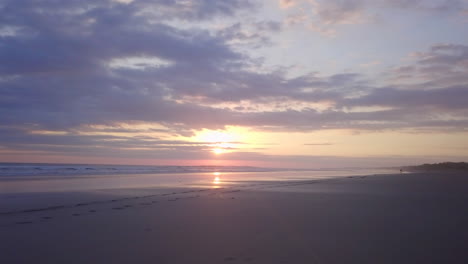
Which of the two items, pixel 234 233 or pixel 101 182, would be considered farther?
pixel 101 182

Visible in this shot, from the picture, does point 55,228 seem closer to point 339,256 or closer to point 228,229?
point 228,229

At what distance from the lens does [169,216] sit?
996 centimetres

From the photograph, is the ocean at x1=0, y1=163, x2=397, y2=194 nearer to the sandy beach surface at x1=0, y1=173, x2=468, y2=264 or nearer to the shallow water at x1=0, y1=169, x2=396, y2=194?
the shallow water at x1=0, y1=169, x2=396, y2=194

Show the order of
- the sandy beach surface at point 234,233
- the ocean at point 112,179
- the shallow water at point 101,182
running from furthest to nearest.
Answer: the ocean at point 112,179
the shallow water at point 101,182
the sandy beach surface at point 234,233

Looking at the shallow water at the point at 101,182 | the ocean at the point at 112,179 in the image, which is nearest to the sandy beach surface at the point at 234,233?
the shallow water at the point at 101,182

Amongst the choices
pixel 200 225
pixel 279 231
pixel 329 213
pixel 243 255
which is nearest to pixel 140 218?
pixel 200 225

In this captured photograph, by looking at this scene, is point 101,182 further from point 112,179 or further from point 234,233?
point 234,233

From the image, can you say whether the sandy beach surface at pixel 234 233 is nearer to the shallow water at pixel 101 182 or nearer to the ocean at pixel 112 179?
the shallow water at pixel 101 182

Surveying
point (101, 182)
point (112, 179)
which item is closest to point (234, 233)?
point (101, 182)

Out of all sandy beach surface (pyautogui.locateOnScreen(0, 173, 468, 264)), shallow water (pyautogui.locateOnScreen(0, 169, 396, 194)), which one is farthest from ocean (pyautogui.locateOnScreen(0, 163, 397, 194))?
sandy beach surface (pyautogui.locateOnScreen(0, 173, 468, 264))

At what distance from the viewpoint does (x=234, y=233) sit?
7.69m

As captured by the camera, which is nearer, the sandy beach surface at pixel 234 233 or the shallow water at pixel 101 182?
the sandy beach surface at pixel 234 233

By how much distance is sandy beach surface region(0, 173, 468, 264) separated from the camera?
5.95m

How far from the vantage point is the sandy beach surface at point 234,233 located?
5945 mm
